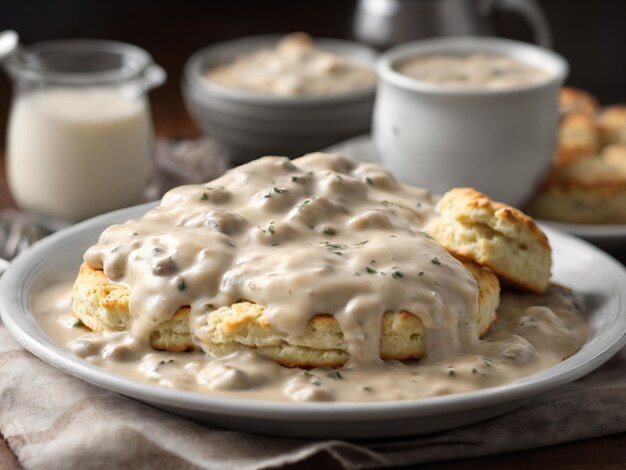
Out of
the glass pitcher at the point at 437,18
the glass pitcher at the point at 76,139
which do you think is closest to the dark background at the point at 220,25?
the glass pitcher at the point at 437,18

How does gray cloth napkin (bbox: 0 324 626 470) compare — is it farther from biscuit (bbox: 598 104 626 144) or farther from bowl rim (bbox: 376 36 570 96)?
biscuit (bbox: 598 104 626 144)

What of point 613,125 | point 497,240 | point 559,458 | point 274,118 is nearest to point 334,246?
point 497,240

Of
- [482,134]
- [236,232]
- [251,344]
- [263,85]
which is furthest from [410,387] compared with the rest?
[263,85]

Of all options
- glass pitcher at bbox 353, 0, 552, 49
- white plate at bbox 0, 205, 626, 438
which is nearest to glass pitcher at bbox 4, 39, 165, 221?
glass pitcher at bbox 353, 0, 552, 49

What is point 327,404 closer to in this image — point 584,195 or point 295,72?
point 584,195

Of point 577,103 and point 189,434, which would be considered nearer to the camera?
point 189,434

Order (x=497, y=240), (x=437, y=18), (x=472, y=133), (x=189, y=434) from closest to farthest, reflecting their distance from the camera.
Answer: (x=189, y=434) < (x=497, y=240) < (x=472, y=133) < (x=437, y=18)
